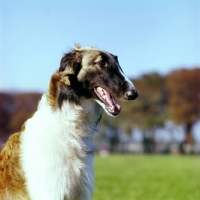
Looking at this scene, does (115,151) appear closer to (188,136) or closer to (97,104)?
(188,136)

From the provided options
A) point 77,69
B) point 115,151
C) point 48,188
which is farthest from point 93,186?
point 115,151

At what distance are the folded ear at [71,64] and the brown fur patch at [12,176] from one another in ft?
3.68

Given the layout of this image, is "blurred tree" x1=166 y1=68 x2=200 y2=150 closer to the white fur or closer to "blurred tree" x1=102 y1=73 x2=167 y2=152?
"blurred tree" x1=102 y1=73 x2=167 y2=152

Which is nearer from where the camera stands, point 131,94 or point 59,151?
point 131,94

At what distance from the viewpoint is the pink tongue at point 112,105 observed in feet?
19.4

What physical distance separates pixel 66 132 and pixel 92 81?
27.9 inches

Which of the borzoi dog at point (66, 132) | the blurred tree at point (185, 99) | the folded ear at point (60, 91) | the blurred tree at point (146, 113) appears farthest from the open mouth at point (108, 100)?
the blurred tree at point (185, 99)

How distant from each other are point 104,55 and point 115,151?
7382 cm

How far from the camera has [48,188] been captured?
593cm

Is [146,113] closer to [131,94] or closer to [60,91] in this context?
[60,91]

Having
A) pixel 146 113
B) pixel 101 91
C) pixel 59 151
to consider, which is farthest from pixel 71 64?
pixel 146 113

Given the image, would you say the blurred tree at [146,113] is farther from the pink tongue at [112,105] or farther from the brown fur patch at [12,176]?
the pink tongue at [112,105]

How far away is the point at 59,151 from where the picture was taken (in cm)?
600

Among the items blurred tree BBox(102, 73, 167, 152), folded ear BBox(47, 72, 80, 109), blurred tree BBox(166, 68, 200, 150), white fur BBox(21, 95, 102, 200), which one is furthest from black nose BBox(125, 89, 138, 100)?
blurred tree BBox(166, 68, 200, 150)
